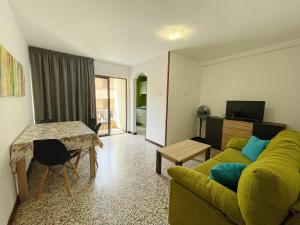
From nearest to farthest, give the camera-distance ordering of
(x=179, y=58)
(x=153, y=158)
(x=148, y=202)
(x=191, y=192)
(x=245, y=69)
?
(x=191, y=192) < (x=148, y=202) < (x=153, y=158) < (x=245, y=69) < (x=179, y=58)

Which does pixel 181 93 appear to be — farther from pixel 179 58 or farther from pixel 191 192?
pixel 191 192

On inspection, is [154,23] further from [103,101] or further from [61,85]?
[103,101]

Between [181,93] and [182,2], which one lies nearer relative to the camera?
[182,2]

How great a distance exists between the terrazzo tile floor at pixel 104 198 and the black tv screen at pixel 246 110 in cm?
168

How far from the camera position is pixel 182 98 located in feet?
12.5

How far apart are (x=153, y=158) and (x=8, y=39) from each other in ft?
9.82

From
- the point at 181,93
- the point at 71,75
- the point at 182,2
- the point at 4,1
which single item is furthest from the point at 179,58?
the point at 4,1

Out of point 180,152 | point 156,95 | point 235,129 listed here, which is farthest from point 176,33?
point 235,129

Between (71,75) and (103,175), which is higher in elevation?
(71,75)

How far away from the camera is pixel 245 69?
132 inches

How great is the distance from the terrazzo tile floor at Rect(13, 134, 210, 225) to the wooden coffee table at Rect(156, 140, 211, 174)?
39 cm

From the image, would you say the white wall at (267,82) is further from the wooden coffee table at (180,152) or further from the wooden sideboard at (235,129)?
the wooden coffee table at (180,152)

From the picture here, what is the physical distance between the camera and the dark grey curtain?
3.28 meters

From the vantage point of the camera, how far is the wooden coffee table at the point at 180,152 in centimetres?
206
